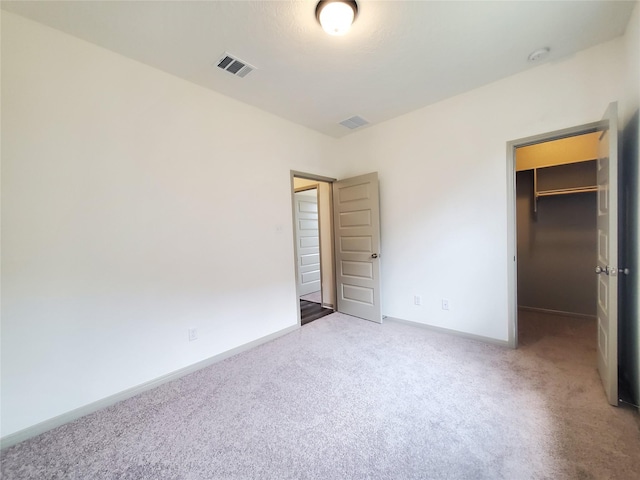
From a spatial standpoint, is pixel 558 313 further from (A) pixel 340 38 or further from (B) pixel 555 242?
(A) pixel 340 38

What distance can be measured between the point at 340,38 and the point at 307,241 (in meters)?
3.88

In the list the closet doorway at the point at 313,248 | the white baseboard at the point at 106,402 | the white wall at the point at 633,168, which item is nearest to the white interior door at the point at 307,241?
the closet doorway at the point at 313,248

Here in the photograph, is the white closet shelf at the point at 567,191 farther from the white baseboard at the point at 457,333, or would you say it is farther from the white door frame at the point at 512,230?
the white baseboard at the point at 457,333

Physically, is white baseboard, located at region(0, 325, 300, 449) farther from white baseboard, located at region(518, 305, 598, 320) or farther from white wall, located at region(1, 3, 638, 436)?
white baseboard, located at region(518, 305, 598, 320)

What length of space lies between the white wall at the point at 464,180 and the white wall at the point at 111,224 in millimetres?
1854

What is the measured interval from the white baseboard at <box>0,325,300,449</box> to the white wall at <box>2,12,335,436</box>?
0.04m

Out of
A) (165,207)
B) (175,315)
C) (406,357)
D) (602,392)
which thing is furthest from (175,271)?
(602,392)

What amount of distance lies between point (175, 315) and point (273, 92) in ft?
8.09

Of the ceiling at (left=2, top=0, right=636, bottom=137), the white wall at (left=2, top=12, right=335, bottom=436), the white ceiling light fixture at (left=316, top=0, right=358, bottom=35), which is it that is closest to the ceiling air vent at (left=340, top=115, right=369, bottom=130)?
the ceiling at (left=2, top=0, right=636, bottom=137)

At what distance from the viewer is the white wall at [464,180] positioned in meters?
2.30

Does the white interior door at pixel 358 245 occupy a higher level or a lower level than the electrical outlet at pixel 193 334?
higher

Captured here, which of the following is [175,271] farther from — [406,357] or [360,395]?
[406,357]

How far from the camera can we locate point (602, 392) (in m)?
1.88

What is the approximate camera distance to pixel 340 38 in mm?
1962
